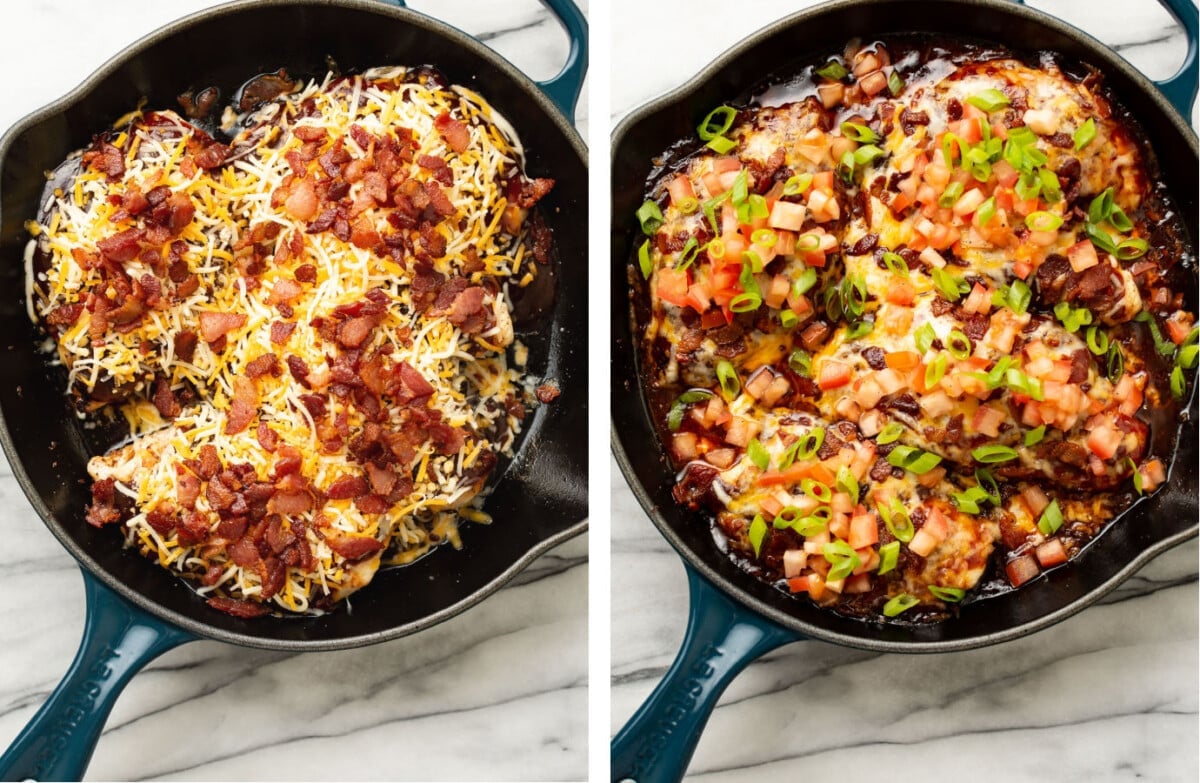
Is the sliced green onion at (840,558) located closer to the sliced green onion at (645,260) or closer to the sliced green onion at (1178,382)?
the sliced green onion at (645,260)

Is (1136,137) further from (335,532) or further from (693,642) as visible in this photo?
(335,532)

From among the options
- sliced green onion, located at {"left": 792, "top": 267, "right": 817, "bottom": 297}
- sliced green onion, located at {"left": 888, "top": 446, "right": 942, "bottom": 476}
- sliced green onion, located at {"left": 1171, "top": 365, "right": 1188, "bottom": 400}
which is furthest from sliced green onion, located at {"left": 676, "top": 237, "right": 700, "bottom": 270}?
sliced green onion, located at {"left": 1171, "top": 365, "right": 1188, "bottom": 400}

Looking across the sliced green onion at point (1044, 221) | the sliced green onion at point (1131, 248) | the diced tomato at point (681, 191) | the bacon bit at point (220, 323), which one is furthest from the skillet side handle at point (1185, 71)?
the bacon bit at point (220, 323)

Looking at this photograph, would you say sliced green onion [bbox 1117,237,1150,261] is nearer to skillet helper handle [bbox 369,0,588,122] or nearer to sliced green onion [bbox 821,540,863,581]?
sliced green onion [bbox 821,540,863,581]

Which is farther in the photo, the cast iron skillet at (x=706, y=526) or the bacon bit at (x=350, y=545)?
the bacon bit at (x=350, y=545)

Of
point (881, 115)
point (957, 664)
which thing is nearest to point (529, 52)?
point (881, 115)

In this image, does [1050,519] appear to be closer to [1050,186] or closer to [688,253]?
[1050,186]
